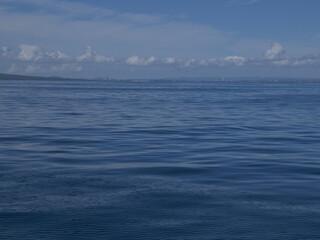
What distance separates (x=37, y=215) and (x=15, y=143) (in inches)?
432

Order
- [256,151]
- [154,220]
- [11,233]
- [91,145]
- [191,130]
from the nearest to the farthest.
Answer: [11,233]
[154,220]
[256,151]
[91,145]
[191,130]

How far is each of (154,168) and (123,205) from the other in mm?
4193

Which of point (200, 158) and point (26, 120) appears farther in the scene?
point (26, 120)

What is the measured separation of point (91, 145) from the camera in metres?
19.6

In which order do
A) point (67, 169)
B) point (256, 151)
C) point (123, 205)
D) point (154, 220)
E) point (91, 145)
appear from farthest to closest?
point (91, 145) < point (256, 151) < point (67, 169) < point (123, 205) < point (154, 220)

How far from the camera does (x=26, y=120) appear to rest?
31.3 m

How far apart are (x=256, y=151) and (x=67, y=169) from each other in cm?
770

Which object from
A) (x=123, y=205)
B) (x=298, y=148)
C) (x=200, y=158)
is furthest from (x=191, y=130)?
(x=123, y=205)

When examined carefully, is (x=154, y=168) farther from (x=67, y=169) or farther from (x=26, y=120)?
(x=26, y=120)

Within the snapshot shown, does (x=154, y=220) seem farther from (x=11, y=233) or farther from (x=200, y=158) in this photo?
(x=200, y=158)

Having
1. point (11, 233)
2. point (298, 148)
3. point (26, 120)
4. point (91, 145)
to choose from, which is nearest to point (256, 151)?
point (298, 148)

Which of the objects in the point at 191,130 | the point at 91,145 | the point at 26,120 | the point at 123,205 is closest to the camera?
the point at 123,205

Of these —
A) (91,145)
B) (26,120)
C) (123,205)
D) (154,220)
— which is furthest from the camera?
(26,120)

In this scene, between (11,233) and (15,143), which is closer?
(11,233)
